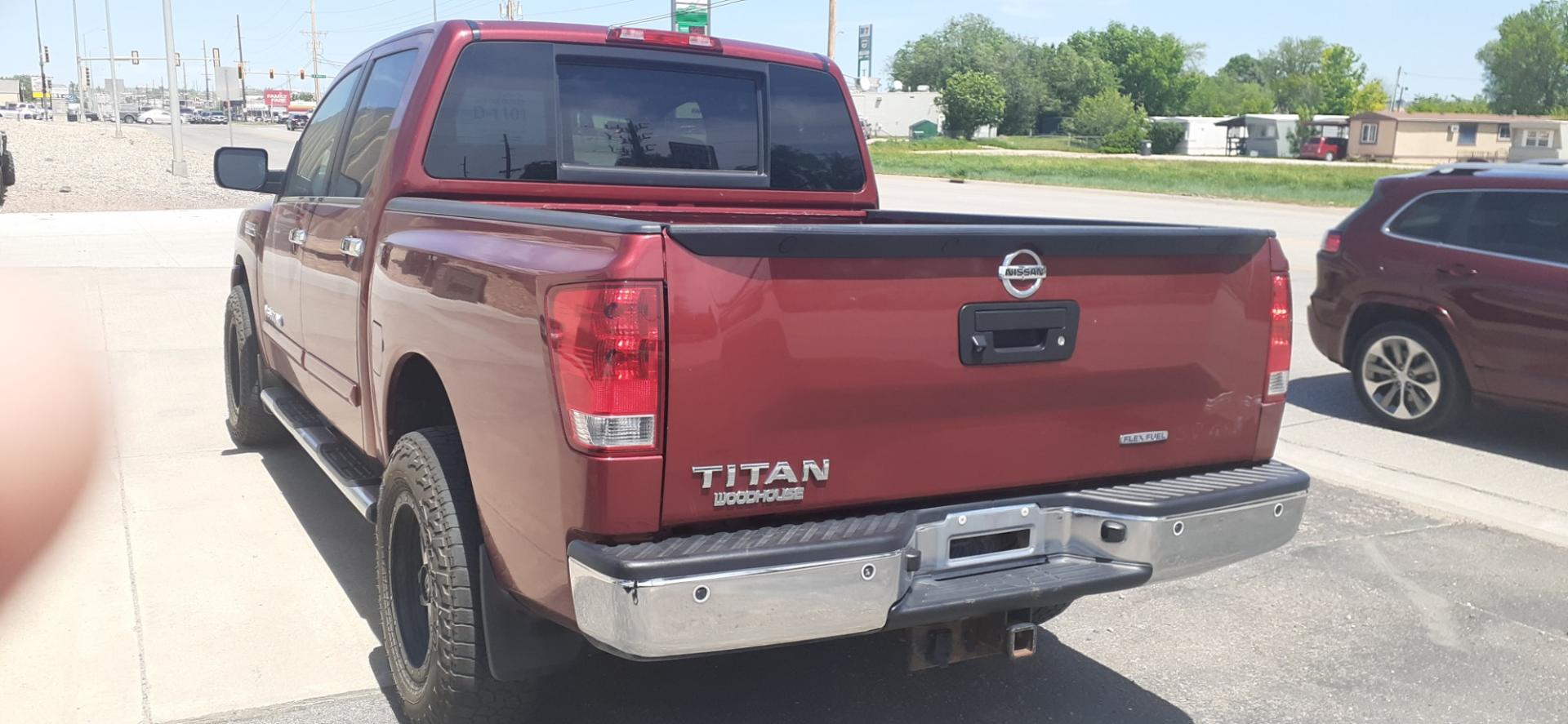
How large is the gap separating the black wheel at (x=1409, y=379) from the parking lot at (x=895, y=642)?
45cm

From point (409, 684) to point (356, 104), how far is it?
8.11 feet

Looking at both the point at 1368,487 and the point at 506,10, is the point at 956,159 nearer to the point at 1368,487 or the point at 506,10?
the point at 506,10

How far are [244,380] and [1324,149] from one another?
8920 centimetres

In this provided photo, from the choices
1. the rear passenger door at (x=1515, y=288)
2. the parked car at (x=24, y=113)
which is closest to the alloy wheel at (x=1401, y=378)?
the rear passenger door at (x=1515, y=288)

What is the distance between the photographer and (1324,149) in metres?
85.6

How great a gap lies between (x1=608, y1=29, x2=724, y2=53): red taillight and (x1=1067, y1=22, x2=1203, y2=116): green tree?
14734cm

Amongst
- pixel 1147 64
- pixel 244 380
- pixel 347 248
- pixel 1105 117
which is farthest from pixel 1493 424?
pixel 1147 64

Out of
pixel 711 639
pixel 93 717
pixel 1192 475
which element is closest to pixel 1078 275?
pixel 1192 475

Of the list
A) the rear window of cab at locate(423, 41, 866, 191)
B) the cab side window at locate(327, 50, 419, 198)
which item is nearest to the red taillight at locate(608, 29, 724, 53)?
the rear window of cab at locate(423, 41, 866, 191)

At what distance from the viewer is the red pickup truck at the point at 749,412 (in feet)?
9.04

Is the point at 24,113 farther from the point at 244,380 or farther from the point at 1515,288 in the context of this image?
the point at 1515,288

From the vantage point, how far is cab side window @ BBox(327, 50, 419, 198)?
4.48 metres

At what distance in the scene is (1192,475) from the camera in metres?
3.60

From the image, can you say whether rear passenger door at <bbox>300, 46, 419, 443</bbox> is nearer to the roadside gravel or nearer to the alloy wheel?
the alloy wheel
